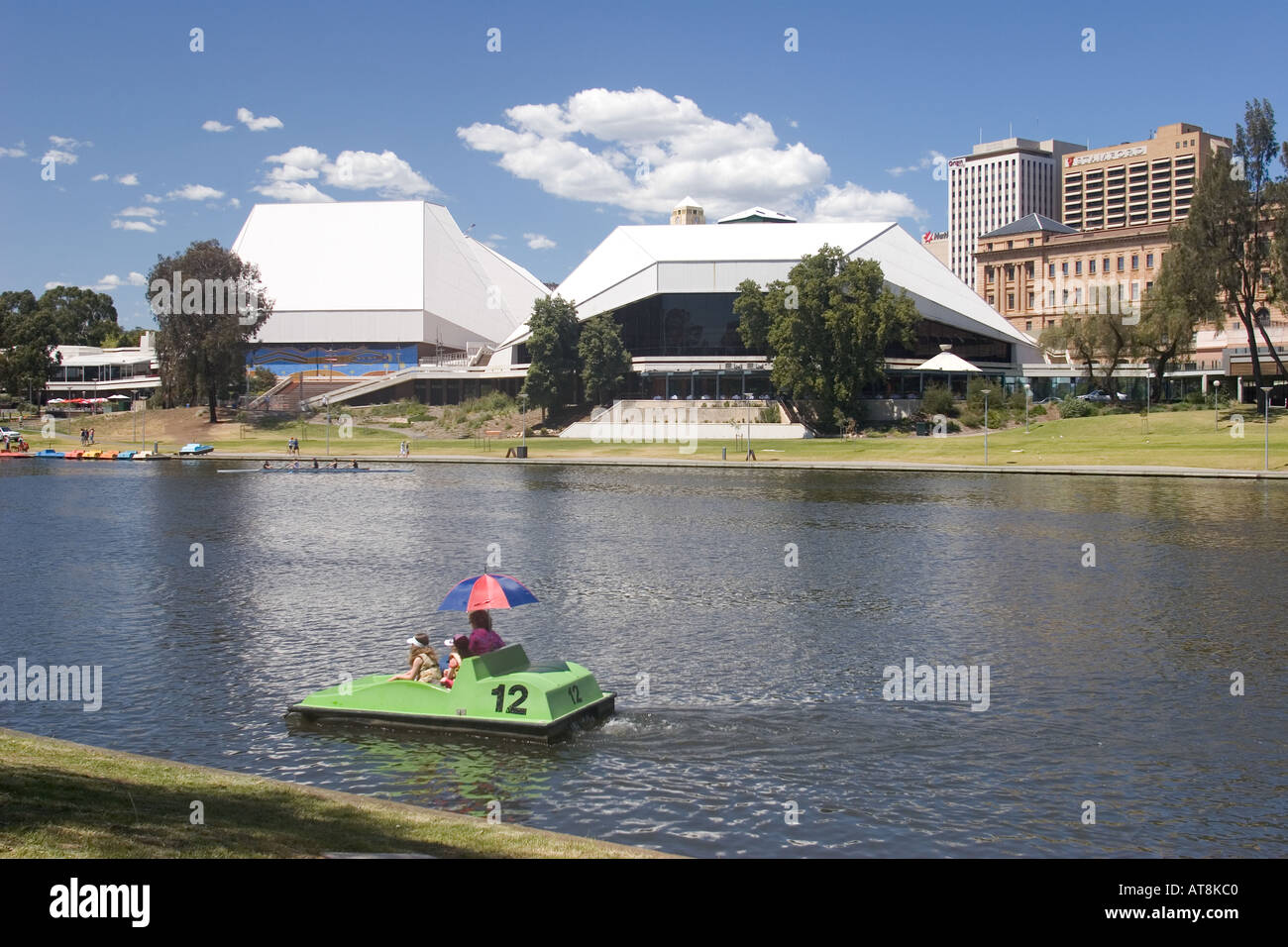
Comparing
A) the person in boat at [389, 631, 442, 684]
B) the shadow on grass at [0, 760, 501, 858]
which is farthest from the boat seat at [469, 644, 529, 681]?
the shadow on grass at [0, 760, 501, 858]

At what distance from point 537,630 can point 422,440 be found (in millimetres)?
79000

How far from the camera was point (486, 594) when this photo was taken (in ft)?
60.8

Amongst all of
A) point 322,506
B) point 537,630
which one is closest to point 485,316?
point 322,506

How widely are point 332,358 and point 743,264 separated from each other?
5377 centimetres

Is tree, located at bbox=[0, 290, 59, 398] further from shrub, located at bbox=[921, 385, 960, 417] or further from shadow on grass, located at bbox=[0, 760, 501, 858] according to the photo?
shadow on grass, located at bbox=[0, 760, 501, 858]

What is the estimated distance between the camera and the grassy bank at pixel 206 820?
10570mm

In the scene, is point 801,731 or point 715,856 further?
point 801,731

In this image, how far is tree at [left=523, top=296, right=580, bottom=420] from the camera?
10350 centimetres

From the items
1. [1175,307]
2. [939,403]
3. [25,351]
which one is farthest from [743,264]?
[25,351]

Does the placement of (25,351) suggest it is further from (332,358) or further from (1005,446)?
(1005,446)

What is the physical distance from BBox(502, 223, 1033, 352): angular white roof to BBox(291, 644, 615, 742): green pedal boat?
305 feet

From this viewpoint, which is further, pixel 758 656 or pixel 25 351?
pixel 25 351
